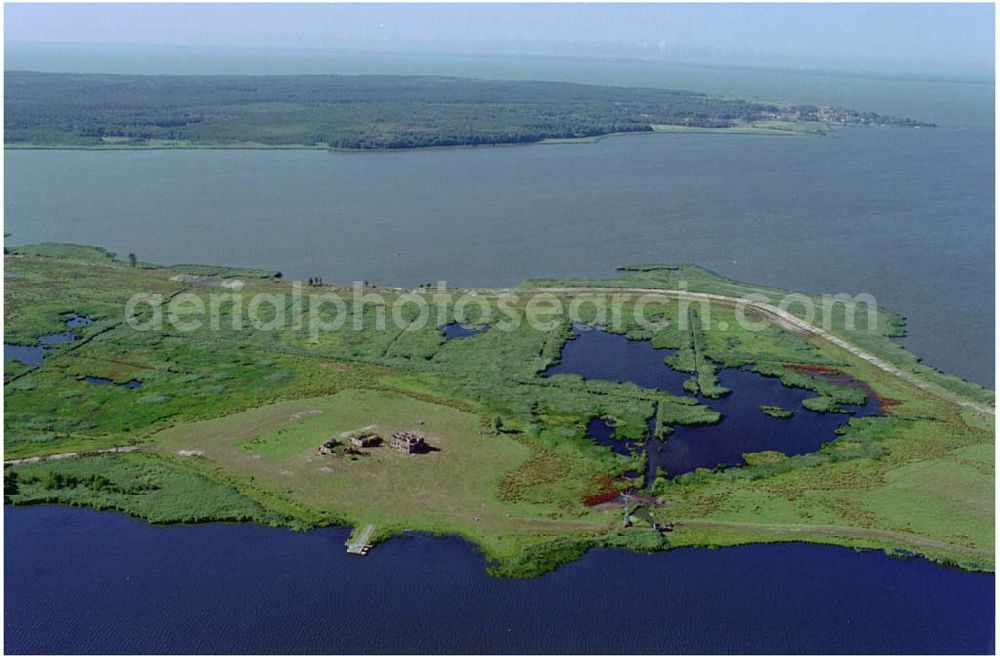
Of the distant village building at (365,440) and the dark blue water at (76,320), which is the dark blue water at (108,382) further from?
the distant village building at (365,440)

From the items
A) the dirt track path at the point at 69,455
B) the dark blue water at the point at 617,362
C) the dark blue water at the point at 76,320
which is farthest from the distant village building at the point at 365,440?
the dark blue water at the point at 76,320

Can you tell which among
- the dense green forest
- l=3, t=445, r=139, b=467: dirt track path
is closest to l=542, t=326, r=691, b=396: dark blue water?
l=3, t=445, r=139, b=467: dirt track path

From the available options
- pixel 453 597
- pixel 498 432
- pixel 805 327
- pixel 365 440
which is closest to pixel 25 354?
pixel 365 440

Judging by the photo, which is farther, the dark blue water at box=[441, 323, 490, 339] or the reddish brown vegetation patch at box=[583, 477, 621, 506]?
the dark blue water at box=[441, 323, 490, 339]

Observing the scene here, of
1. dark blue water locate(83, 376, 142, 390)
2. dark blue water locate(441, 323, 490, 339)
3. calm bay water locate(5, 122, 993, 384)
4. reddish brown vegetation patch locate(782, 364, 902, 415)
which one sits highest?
calm bay water locate(5, 122, 993, 384)

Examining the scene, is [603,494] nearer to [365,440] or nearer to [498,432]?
[498,432]

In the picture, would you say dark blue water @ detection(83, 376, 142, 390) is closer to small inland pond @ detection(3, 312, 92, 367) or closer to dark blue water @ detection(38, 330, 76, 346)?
small inland pond @ detection(3, 312, 92, 367)

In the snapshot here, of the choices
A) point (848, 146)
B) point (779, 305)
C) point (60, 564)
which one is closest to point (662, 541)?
point (60, 564)
